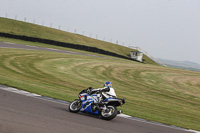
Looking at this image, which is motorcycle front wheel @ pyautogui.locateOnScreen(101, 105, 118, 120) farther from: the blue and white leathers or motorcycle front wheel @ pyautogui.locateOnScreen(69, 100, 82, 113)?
motorcycle front wheel @ pyautogui.locateOnScreen(69, 100, 82, 113)

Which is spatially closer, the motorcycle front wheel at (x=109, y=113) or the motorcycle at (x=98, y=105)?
the motorcycle front wheel at (x=109, y=113)

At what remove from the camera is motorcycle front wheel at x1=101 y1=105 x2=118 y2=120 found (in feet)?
31.7

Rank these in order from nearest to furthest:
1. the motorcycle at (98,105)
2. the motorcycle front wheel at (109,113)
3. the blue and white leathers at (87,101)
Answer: the motorcycle front wheel at (109,113) → the motorcycle at (98,105) → the blue and white leathers at (87,101)

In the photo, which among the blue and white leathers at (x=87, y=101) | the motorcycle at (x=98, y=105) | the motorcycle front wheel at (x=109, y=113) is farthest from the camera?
the blue and white leathers at (x=87, y=101)

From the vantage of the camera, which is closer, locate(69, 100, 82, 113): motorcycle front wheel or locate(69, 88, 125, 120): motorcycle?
locate(69, 88, 125, 120): motorcycle

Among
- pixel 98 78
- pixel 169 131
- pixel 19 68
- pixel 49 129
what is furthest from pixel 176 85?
pixel 49 129

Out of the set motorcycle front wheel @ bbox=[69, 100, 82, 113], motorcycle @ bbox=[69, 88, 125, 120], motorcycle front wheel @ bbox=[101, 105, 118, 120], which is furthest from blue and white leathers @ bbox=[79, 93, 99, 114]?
motorcycle front wheel @ bbox=[101, 105, 118, 120]

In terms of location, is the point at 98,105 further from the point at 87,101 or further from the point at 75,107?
the point at 75,107

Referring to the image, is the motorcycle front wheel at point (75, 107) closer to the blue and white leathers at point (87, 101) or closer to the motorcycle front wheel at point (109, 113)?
the blue and white leathers at point (87, 101)

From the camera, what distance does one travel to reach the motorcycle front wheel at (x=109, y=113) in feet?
31.7

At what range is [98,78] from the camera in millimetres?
24703

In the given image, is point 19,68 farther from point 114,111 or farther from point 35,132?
point 35,132

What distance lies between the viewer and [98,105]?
10.0 metres

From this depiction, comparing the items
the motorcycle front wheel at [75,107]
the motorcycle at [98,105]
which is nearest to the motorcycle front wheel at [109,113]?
the motorcycle at [98,105]
